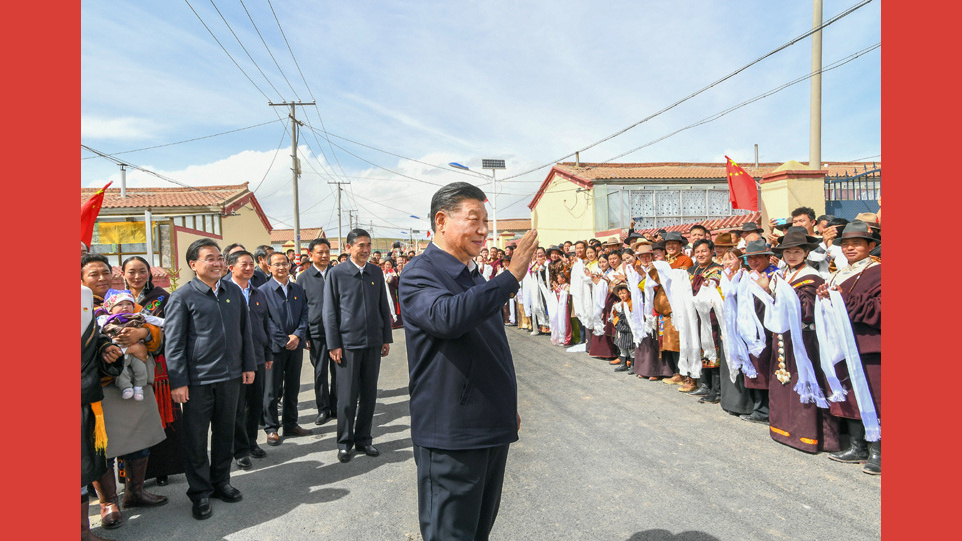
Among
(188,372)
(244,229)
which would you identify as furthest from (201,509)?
(244,229)

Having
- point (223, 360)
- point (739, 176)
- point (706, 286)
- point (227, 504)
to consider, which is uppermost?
point (739, 176)

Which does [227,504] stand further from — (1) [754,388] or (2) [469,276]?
(1) [754,388]

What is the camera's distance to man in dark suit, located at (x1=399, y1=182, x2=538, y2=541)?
2.04m

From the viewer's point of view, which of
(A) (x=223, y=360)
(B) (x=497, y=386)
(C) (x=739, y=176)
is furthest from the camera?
(C) (x=739, y=176)

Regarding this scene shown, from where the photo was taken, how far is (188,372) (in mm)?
3707

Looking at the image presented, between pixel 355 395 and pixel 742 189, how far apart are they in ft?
35.3

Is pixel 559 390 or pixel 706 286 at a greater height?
pixel 706 286

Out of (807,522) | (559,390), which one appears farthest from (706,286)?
(807,522)

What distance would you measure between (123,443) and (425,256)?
113 inches

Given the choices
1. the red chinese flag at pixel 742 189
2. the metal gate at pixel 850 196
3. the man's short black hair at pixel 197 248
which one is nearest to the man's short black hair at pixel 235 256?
the man's short black hair at pixel 197 248

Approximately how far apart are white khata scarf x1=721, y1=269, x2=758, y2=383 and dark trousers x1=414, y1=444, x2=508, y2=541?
4.22 m

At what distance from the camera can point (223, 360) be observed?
383 cm

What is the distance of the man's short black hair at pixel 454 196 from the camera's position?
225 cm

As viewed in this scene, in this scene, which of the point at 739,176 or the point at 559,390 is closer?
the point at 559,390
